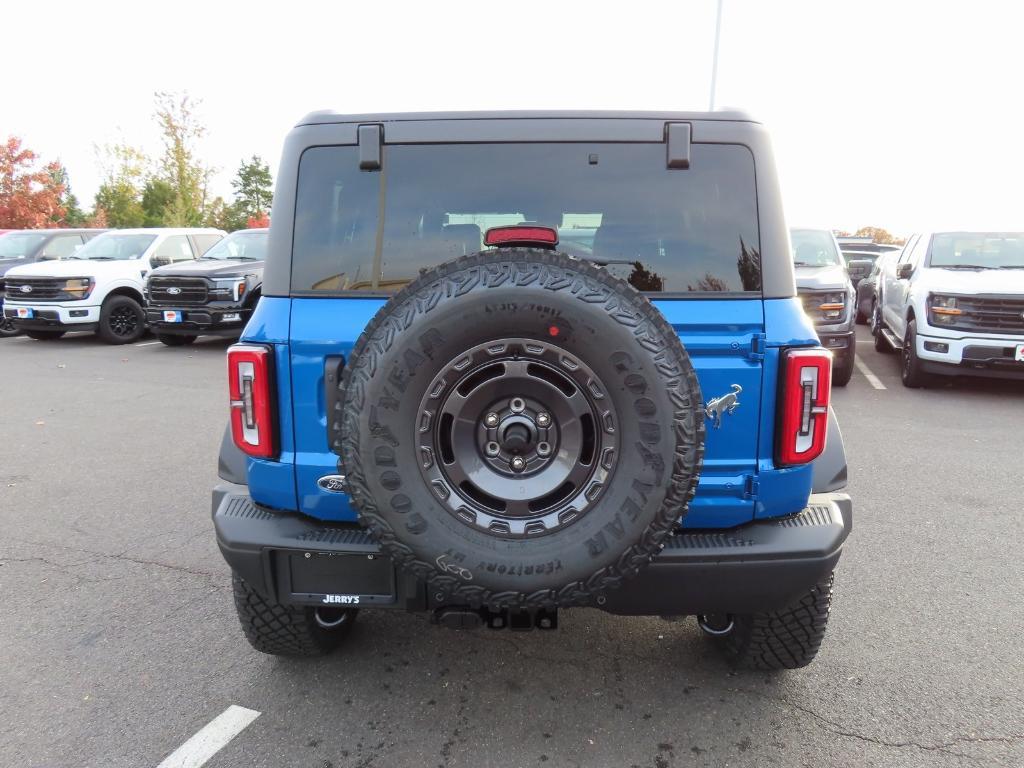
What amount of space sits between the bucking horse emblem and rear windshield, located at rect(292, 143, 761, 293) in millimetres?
346

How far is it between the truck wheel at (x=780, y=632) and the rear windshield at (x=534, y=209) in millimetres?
1206

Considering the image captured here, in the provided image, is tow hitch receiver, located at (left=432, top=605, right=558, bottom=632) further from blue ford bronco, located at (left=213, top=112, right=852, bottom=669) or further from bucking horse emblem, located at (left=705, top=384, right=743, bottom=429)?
bucking horse emblem, located at (left=705, top=384, right=743, bottom=429)

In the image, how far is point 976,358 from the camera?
7.79 m

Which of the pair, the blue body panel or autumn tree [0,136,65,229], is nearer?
the blue body panel

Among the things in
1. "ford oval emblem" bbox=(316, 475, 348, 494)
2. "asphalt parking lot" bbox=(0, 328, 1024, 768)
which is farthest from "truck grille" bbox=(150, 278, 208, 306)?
"ford oval emblem" bbox=(316, 475, 348, 494)

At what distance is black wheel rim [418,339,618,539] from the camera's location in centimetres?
207

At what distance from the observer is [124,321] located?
1275 cm

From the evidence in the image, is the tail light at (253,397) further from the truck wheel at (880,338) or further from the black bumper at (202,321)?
the truck wheel at (880,338)

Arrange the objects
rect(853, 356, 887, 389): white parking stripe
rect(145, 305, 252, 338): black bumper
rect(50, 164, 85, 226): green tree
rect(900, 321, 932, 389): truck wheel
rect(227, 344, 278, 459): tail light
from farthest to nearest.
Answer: rect(50, 164, 85, 226): green tree
rect(145, 305, 252, 338): black bumper
rect(853, 356, 887, 389): white parking stripe
rect(900, 321, 932, 389): truck wheel
rect(227, 344, 278, 459): tail light

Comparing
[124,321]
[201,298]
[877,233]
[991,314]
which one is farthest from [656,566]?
[877,233]

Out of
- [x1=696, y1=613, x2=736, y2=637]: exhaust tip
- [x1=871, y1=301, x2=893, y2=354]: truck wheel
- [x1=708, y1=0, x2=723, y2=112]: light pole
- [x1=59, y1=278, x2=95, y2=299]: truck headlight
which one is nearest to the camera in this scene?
[x1=696, y1=613, x2=736, y2=637]: exhaust tip

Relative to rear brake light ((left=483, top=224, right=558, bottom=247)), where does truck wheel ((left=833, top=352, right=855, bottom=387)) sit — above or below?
below

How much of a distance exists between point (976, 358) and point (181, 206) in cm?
3142

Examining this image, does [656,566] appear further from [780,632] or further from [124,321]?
[124,321]
